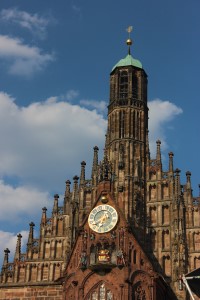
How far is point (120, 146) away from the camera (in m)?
71.4

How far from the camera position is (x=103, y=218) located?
56000mm

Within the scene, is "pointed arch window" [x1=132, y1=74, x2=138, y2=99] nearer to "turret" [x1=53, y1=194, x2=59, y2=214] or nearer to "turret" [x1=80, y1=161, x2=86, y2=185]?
"turret" [x1=80, y1=161, x2=86, y2=185]

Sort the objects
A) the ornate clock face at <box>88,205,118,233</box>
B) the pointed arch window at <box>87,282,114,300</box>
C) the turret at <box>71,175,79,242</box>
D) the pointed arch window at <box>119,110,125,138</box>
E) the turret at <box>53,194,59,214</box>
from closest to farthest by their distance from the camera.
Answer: the pointed arch window at <box>87,282,114,300</box>, the ornate clock face at <box>88,205,118,233</box>, the turret at <box>71,175,79,242</box>, the turret at <box>53,194,59,214</box>, the pointed arch window at <box>119,110,125,138</box>

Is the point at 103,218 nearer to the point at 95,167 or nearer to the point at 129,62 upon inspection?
the point at 95,167

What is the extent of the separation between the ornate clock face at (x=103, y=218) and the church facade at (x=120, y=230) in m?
0.09

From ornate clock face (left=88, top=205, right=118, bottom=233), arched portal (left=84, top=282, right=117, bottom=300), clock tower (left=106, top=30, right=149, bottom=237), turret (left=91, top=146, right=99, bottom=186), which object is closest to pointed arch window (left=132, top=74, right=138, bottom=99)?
clock tower (left=106, top=30, right=149, bottom=237)

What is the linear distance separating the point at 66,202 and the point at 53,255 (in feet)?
20.8

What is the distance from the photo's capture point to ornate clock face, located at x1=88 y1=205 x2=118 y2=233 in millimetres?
55500

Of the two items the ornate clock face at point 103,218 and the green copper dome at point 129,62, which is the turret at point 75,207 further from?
the green copper dome at point 129,62

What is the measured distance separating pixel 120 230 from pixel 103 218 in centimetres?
203

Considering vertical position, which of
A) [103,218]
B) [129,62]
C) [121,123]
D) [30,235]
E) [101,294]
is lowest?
[101,294]

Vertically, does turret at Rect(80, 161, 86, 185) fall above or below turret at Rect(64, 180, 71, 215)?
above

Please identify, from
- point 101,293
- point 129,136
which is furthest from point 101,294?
point 129,136

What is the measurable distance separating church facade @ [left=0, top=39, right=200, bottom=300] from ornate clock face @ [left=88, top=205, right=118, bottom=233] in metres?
0.09
